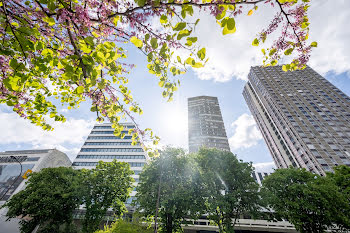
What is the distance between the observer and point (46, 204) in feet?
51.4

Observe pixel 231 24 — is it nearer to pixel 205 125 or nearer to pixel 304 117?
pixel 304 117

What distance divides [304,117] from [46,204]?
6199cm

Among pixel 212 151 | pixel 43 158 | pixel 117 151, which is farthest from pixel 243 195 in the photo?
pixel 43 158

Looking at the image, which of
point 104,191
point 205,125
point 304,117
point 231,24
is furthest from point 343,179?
point 205,125

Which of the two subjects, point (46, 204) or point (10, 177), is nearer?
point (46, 204)

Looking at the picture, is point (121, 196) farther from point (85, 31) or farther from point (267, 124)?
point (267, 124)

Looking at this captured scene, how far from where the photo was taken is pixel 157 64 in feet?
9.12

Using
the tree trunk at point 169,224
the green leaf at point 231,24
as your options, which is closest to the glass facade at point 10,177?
the tree trunk at point 169,224

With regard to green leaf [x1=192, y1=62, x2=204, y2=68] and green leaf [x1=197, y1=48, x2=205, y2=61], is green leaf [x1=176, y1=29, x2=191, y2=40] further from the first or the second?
green leaf [x1=192, y1=62, x2=204, y2=68]

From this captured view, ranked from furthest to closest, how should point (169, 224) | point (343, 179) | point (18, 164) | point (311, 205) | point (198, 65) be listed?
point (18, 164), point (343, 179), point (169, 224), point (311, 205), point (198, 65)

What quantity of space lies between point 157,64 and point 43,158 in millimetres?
51774

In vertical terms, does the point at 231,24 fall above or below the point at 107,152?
below

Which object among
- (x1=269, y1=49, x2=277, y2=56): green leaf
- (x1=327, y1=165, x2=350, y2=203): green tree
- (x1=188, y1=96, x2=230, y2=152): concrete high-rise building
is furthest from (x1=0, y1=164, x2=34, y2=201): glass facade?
(x1=327, y1=165, x2=350, y2=203): green tree

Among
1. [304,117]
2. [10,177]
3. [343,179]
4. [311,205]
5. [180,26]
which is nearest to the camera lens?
[180,26]
